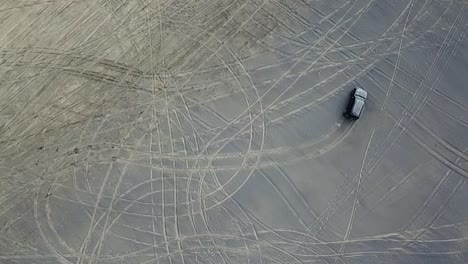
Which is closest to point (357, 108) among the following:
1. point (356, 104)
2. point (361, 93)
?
point (356, 104)

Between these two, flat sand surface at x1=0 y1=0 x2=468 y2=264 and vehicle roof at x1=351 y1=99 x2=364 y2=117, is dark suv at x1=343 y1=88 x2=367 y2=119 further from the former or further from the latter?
flat sand surface at x1=0 y1=0 x2=468 y2=264

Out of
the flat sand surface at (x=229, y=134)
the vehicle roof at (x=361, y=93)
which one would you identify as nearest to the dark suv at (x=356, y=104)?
the vehicle roof at (x=361, y=93)

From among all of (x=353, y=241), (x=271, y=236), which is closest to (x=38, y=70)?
(x=271, y=236)

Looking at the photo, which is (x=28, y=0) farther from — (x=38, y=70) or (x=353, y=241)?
(x=353, y=241)

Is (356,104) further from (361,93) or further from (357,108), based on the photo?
(361,93)

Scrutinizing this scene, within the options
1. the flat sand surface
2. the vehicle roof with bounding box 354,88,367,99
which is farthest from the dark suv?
the flat sand surface
